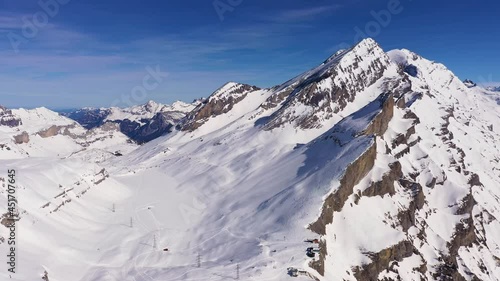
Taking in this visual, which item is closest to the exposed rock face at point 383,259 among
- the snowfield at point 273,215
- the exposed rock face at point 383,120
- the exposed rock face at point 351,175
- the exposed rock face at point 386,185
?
the snowfield at point 273,215

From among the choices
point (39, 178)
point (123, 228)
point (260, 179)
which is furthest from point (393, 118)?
point (39, 178)

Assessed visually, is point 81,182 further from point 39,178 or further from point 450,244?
point 450,244

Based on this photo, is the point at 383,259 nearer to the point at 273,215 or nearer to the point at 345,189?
the point at 345,189

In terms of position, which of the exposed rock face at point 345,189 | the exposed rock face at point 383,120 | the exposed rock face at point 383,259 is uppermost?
the exposed rock face at point 383,120

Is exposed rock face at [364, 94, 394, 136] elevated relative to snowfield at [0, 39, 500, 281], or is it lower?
elevated

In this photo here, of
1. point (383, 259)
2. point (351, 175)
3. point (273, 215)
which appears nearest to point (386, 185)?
point (351, 175)

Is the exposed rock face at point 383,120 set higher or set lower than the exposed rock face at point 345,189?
higher

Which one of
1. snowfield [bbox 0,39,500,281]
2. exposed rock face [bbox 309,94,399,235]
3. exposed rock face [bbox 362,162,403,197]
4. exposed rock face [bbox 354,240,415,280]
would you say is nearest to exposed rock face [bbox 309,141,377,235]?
exposed rock face [bbox 309,94,399,235]

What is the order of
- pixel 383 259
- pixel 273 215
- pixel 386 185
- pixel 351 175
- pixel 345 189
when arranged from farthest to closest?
pixel 386 185, pixel 351 175, pixel 345 189, pixel 383 259, pixel 273 215

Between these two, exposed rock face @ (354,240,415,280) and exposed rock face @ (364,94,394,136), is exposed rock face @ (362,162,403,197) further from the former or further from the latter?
exposed rock face @ (354,240,415,280)

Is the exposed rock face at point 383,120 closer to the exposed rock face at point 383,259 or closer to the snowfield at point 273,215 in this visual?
the snowfield at point 273,215

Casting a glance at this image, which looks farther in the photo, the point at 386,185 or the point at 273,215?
the point at 386,185
